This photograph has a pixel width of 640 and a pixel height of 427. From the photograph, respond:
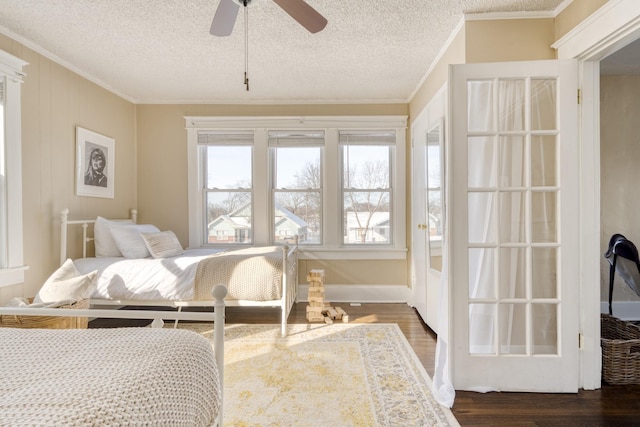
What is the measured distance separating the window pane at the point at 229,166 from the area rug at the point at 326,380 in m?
1.92

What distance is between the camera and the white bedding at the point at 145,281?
3.15 m

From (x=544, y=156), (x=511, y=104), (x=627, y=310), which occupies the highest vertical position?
(x=511, y=104)

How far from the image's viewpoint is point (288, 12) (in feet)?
6.02

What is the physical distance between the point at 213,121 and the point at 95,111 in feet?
4.08

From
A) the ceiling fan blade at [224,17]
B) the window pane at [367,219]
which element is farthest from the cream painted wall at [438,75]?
the ceiling fan blade at [224,17]

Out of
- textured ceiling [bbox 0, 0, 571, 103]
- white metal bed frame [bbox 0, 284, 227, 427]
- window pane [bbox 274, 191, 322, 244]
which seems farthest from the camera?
window pane [bbox 274, 191, 322, 244]

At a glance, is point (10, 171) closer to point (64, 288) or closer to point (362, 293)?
point (64, 288)

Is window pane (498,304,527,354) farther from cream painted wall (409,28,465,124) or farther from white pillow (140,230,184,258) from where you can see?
white pillow (140,230,184,258)

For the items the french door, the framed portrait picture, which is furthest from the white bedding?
the french door

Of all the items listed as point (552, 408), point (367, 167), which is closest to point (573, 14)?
point (552, 408)

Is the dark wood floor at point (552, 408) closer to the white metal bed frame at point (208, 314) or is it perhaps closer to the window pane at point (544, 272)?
the window pane at point (544, 272)

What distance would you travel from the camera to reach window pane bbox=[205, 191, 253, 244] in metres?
4.50

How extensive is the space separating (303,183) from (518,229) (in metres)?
2.71

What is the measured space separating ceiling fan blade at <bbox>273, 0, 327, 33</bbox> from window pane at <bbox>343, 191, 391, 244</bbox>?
9.03 feet
